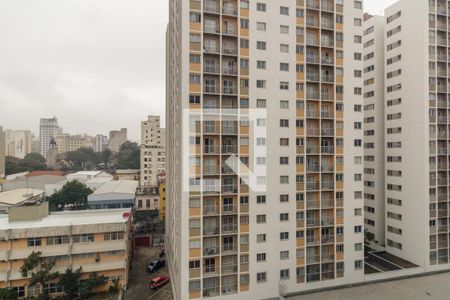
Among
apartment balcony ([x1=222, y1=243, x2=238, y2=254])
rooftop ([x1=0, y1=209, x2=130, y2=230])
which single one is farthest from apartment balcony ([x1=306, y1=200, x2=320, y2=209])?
rooftop ([x1=0, y1=209, x2=130, y2=230])

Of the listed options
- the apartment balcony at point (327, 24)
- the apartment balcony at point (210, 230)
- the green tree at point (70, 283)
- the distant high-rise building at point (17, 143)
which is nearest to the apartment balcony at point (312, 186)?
the apartment balcony at point (210, 230)

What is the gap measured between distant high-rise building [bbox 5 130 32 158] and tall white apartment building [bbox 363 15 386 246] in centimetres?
13700

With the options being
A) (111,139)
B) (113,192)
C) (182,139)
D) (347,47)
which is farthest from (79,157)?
(347,47)

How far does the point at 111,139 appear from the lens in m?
133

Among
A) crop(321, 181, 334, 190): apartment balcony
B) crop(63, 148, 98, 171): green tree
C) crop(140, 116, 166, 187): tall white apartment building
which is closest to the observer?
crop(321, 181, 334, 190): apartment balcony

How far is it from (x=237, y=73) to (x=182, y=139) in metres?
7.06

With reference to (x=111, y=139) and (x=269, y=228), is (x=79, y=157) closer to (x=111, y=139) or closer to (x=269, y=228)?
(x=111, y=139)

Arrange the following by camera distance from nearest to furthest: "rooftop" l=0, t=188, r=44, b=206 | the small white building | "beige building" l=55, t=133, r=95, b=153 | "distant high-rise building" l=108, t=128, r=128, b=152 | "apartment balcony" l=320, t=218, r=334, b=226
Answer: "apartment balcony" l=320, t=218, r=334, b=226 < "rooftop" l=0, t=188, r=44, b=206 < the small white building < "beige building" l=55, t=133, r=95, b=153 < "distant high-rise building" l=108, t=128, r=128, b=152

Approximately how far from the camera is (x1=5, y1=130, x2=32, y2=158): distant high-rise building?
376 feet

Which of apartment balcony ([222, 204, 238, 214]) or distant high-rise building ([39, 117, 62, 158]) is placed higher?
distant high-rise building ([39, 117, 62, 158])

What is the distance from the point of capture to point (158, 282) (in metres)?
26.1

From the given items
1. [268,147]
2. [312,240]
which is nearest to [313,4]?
[268,147]

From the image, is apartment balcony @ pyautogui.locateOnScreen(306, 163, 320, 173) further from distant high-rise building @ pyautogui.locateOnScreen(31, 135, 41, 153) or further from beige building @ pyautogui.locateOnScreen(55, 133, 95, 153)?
distant high-rise building @ pyautogui.locateOnScreen(31, 135, 41, 153)

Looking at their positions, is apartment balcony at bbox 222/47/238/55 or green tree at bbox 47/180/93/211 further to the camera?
green tree at bbox 47/180/93/211
